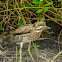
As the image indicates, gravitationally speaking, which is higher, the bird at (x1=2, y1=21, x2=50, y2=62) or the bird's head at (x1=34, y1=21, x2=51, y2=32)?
the bird's head at (x1=34, y1=21, x2=51, y2=32)

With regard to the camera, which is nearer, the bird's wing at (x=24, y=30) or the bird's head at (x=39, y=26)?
the bird's head at (x=39, y=26)

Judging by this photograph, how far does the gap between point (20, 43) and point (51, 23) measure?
1066mm

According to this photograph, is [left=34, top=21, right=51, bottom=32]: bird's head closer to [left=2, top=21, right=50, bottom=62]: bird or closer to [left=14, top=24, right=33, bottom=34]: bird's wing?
[left=2, top=21, right=50, bottom=62]: bird

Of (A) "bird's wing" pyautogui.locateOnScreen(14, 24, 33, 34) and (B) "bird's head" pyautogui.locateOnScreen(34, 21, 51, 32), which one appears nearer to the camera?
(B) "bird's head" pyautogui.locateOnScreen(34, 21, 51, 32)

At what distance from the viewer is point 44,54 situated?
2.25 metres

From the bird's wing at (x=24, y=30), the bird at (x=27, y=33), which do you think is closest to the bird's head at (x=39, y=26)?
the bird at (x=27, y=33)

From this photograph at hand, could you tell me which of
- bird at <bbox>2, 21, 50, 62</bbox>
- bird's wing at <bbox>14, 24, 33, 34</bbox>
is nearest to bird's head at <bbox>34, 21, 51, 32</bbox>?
bird at <bbox>2, 21, 50, 62</bbox>

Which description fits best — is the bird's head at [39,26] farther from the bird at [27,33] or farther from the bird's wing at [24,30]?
the bird's wing at [24,30]

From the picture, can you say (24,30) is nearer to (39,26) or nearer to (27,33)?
(27,33)

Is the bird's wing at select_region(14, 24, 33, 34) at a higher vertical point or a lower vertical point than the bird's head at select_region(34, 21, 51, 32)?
lower

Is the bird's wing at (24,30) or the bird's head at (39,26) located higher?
the bird's head at (39,26)

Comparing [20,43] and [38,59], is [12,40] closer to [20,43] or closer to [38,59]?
[20,43]

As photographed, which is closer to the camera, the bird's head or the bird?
the bird's head

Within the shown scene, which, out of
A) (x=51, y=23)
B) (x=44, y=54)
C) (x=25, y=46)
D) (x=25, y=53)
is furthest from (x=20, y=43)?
(x=51, y=23)
